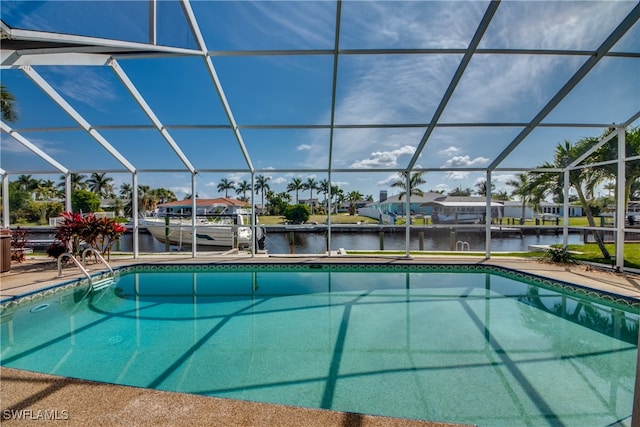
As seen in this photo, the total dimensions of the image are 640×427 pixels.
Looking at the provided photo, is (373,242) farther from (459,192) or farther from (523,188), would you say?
(523,188)

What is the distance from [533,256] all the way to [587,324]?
4.54 metres

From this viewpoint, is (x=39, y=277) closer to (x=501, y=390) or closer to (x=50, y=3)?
(x=50, y=3)

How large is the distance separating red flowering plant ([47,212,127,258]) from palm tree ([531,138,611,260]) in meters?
10.9

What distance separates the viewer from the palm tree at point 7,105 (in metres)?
5.82

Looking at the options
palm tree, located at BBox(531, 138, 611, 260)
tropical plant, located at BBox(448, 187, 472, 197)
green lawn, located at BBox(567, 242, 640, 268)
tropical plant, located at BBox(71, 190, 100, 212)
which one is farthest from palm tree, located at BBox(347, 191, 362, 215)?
tropical plant, located at BBox(71, 190, 100, 212)

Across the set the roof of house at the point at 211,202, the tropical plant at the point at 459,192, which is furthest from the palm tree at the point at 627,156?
the roof of house at the point at 211,202

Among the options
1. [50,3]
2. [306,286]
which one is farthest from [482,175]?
[50,3]

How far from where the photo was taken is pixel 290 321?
15.8 feet

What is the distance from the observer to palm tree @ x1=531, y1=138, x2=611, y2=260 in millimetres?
7312

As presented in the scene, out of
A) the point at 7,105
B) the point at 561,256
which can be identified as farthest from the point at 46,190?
the point at 561,256

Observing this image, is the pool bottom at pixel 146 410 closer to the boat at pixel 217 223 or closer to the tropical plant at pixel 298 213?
the boat at pixel 217 223

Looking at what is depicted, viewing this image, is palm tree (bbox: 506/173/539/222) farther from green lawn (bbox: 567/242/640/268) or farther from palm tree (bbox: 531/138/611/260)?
green lawn (bbox: 567/242/640/268)

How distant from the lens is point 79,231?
7.14m

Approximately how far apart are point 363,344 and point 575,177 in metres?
8.29
